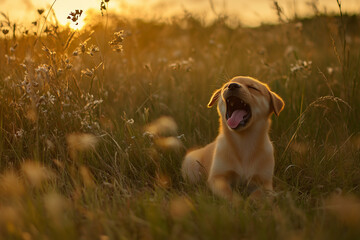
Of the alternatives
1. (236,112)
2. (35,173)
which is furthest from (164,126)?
(35,173)

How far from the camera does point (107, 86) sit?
4691 mm

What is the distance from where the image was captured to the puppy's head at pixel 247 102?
3.15 m

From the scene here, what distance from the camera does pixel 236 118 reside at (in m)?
3.26

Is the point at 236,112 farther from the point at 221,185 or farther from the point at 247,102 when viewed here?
the point at 221,185

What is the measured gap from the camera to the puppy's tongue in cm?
318

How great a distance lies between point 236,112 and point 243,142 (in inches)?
11.2

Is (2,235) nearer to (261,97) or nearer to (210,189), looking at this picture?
(210,189)

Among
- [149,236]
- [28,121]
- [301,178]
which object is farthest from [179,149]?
[149,236]

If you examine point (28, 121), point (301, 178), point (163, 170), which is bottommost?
point (301, 178)

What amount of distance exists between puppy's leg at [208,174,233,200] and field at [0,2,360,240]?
97mm

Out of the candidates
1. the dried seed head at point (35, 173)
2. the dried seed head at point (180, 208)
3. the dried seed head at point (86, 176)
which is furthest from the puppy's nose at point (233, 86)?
the dried seed head at point (35, 173)

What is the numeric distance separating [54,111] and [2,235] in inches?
58.5

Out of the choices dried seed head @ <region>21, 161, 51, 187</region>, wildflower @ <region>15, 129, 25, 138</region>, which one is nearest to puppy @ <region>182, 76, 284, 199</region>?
dried seed head @ <region>21, 161, 51, 187</region>

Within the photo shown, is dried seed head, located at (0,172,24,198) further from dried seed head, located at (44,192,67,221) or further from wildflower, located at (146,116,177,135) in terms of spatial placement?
wildflower, located at (146,116,177,135)
